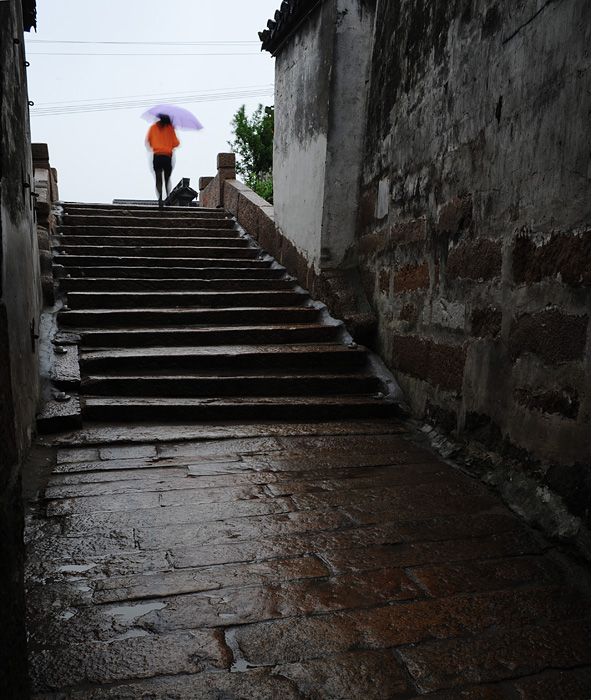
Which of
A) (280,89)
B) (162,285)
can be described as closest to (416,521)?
(162,285)

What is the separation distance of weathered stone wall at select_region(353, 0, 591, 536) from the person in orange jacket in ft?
14.9

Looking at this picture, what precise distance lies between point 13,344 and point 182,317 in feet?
8.08

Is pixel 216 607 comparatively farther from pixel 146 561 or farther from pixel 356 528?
pixel 356 528

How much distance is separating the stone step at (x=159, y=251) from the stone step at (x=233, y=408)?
2782mm

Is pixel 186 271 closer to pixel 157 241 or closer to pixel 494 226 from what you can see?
pixel 157 241

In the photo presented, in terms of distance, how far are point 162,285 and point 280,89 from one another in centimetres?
267

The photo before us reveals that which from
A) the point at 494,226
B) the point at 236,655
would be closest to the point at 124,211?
the point at 494,226

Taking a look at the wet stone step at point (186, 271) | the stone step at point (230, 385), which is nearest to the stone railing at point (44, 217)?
the wet stone step at point (186, 271)

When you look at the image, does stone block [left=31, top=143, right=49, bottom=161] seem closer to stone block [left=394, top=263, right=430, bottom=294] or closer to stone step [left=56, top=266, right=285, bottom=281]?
stone step [left=56, top=266, right=285, bottom=281]

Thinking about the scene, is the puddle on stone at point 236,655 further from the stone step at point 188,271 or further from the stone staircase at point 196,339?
the stone step at point 188,271

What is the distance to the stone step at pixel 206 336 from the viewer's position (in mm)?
4547

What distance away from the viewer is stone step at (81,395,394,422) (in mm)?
3690

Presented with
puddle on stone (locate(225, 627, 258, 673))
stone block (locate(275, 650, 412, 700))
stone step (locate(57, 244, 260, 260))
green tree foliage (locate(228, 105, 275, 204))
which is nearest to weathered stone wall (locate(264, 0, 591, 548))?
stone block (locate(275, 650, 412, 700))

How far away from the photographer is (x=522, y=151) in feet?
8.75
